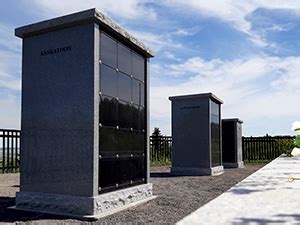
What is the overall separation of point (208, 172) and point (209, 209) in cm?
866

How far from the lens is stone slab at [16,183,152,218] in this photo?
485cm

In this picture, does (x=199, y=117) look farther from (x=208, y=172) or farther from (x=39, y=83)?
(x=39, y=83)

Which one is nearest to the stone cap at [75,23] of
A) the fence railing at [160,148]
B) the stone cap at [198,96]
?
the stone cap at [198,96]

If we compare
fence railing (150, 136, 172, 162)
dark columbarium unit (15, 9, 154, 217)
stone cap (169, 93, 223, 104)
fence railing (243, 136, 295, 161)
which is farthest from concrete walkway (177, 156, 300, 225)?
fence railing (243, 136, 295, 161)

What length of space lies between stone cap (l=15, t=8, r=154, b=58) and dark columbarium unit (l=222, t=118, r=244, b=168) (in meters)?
11.0

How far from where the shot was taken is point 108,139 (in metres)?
5.47

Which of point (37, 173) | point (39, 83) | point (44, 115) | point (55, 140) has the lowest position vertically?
point (37, 173)

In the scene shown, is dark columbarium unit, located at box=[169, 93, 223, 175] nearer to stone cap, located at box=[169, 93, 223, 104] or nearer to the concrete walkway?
stone cap, located at box=[169, 93, 223, 104]

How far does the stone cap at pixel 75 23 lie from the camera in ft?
16.8

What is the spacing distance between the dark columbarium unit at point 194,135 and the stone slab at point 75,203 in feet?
20.6

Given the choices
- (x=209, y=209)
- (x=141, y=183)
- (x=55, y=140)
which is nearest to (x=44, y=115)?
(x=55, y=140)

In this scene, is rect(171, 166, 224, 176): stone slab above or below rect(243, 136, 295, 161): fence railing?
below

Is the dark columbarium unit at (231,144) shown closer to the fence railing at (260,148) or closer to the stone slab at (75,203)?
the fence railing at (260,148)

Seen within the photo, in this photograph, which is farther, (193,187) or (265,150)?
(265,150)
